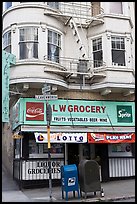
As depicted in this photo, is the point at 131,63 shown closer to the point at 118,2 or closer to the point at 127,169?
the point at 118,2

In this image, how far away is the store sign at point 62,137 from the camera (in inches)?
557

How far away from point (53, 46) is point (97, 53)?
8.54 ft

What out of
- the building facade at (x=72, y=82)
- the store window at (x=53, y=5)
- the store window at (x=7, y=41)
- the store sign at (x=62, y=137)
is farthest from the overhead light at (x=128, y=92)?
the store window at (x=7, y=41)

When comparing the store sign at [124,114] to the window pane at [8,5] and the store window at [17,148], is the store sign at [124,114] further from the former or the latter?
the window pane at [8,5]

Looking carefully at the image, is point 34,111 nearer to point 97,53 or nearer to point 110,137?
point 110,137

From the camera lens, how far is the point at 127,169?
647 inches

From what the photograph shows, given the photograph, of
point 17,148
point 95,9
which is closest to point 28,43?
point 95,9

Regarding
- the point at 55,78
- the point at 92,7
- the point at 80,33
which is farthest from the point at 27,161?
the point at 92,7

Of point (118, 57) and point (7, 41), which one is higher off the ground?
point (7, 41)

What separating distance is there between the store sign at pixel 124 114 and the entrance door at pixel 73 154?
2886mm

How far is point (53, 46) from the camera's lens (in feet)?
53.5

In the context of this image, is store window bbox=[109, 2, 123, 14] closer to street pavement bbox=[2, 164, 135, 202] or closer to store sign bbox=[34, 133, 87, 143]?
store sign bbox=[34, 133, 87, 143]

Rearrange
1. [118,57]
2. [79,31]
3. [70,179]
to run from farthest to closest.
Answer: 1. [79,31]
2. [118,57]
3. [70,179]

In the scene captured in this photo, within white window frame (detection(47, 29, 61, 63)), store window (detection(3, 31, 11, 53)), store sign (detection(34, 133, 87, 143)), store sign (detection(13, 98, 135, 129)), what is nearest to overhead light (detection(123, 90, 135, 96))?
store sign (detection(13, 98, 135, 129))
